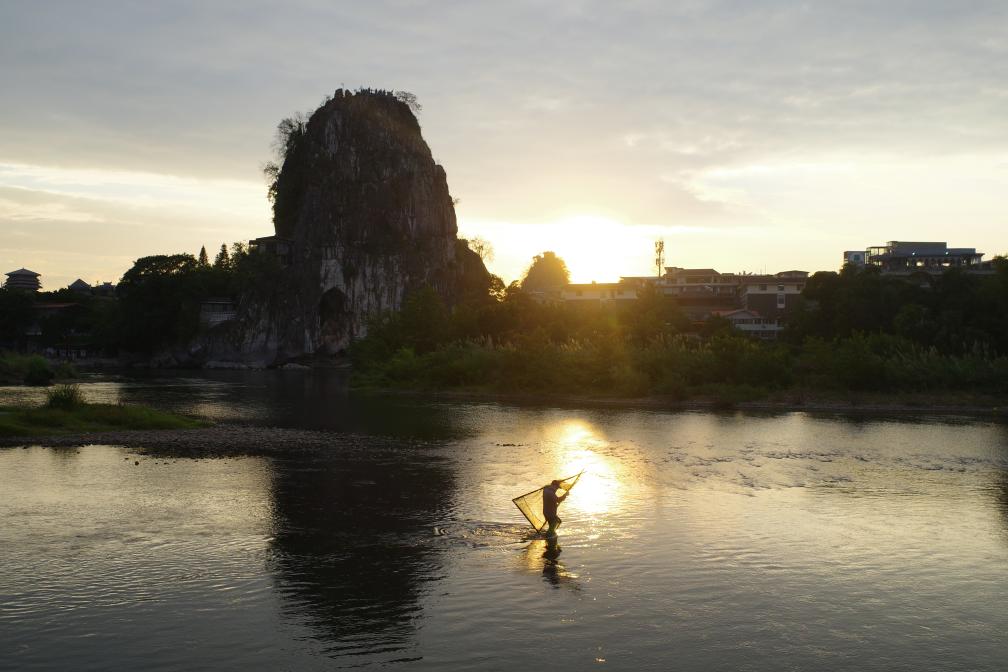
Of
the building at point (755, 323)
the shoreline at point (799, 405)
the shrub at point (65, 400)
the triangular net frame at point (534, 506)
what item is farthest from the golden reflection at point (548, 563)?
the building at point (755, 323)

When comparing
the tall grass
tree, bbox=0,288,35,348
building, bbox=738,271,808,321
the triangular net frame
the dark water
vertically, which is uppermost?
building, bbox=738,271,808,321

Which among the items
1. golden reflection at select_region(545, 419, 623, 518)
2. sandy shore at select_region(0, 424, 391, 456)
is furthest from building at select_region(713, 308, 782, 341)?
sandy shore at select_region(0, 424, 391, 456)

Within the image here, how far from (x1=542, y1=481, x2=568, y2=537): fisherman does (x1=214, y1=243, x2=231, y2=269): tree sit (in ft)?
473

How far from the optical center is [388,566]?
1620 centimetres

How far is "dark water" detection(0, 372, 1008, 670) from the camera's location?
40.7 ft

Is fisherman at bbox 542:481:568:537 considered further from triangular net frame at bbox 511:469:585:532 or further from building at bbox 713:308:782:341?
building at bbox 713:308:782:341

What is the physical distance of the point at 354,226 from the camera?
142 m

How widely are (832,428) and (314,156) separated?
125 m

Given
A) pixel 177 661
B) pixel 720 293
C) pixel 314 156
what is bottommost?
pixel 177 661

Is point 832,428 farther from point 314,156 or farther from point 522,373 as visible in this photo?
point 314,156

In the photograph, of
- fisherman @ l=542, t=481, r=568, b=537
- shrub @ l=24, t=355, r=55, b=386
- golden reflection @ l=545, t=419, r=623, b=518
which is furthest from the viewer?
shrub @ l=24, t=355, r=55, b=386

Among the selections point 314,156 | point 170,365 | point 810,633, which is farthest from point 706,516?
point 314,156

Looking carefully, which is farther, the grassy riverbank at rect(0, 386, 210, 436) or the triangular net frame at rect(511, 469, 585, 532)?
the grassy riverbank at rect(0, 386, 210, 436)

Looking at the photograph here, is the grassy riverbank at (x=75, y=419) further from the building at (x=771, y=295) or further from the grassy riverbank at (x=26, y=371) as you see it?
the building at (x=771, y=295)
